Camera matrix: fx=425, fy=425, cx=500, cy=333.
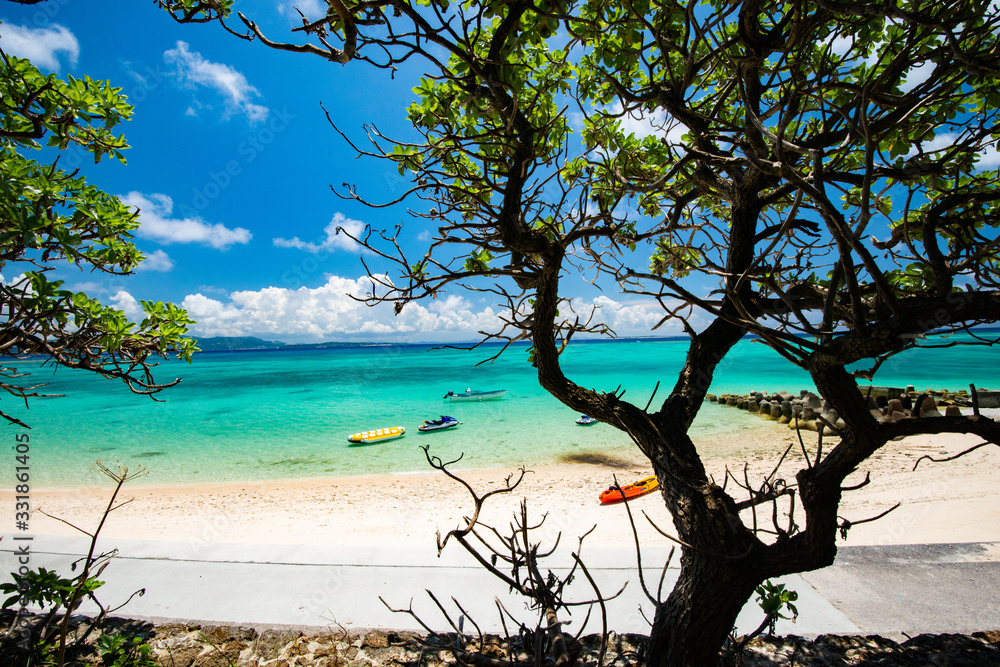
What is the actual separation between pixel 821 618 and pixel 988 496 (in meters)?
7.14

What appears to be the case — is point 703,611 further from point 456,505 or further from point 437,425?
point 437,425

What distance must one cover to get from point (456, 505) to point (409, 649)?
603 centimetres

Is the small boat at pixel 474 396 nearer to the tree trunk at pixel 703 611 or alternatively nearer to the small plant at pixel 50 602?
the small plant at pixel 50 602

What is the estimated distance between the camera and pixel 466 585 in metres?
3.44

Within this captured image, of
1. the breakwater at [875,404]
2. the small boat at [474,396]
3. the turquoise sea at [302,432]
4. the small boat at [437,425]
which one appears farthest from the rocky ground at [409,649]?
the small boat at [474,396]

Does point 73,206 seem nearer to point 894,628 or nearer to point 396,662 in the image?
point 396,662

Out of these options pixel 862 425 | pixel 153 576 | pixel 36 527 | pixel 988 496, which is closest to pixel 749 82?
pixel 862 425

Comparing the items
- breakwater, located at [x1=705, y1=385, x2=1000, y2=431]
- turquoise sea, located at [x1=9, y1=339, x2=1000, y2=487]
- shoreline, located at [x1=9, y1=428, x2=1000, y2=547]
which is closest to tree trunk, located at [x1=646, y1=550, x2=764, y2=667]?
shoreline, located at [x1=9, y1=428, x2=1000, y2=547]

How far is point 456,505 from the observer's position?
829 cm

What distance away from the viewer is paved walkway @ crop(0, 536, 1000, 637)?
287 centimetres

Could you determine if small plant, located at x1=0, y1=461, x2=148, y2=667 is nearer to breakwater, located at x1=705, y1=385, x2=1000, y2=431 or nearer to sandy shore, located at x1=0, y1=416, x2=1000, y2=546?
sandy shore, located at x1=0, y1=416, x2=1000, y2=546

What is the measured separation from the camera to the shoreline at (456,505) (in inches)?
245

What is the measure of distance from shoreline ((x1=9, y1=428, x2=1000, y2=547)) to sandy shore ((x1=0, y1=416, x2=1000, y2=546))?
2cm

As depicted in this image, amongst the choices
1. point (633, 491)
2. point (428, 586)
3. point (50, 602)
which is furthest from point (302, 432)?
point (50, 602)
